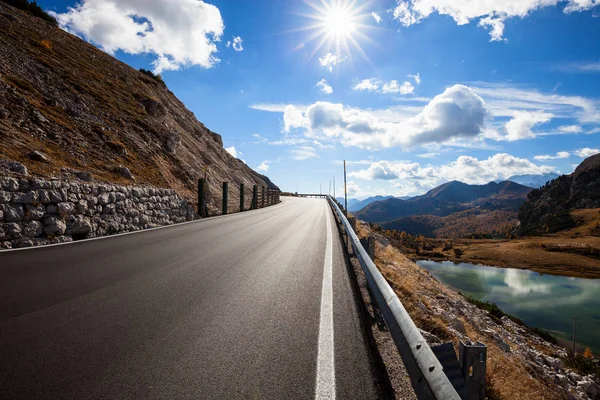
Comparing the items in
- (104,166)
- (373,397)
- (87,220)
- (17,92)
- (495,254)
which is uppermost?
(17,92)

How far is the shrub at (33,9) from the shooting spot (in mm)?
26297

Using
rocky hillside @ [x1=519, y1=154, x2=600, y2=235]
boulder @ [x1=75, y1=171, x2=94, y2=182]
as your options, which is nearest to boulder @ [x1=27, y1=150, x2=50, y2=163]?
boulder @ [x1=75, y1=171, x2=94, y2=182]

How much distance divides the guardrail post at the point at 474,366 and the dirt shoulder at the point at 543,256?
199 feet

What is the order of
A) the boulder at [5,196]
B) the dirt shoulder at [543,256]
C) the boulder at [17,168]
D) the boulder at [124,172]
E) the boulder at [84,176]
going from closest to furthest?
the boulder at [5,196] < the boulder at [17,168] < the boulder at [84,176] < the boulder at [124,172] < the dirt shoulder at [543,256]

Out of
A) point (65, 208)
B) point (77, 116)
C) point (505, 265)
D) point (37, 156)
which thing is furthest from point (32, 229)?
point (505, 265)

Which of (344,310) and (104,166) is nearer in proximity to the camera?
(344,310)

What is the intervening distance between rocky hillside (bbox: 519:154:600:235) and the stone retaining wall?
131 metres

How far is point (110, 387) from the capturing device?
2.40 m

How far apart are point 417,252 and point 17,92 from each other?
230 ft

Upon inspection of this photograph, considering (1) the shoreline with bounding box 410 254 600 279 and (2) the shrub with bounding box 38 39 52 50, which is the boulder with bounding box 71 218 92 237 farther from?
(1) the shoreline with bounding box 410 254 600 279

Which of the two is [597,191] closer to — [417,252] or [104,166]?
[417,252]

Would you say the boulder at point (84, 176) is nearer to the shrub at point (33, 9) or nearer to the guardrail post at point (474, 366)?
the guardrail post at point (474, 366)

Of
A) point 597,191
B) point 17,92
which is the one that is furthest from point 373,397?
point 597,191

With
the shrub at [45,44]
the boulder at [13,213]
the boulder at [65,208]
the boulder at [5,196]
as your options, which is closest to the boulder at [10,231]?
the boulder at [13,213]
